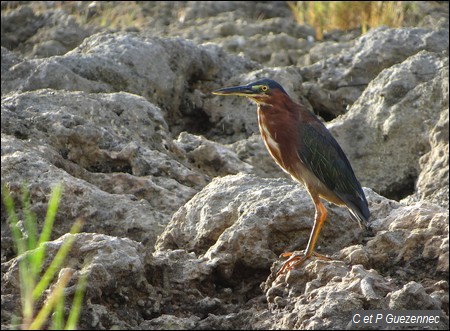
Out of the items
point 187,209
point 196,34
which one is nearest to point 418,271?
point 187,209

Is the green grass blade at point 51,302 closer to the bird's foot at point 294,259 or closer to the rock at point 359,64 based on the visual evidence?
the bird's foot at point 294,259

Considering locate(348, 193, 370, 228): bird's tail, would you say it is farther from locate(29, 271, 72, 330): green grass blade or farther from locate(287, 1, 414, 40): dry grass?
locate(287, 1, 414, 40): dry grass

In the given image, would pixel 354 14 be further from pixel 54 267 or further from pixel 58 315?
pixel 58 315

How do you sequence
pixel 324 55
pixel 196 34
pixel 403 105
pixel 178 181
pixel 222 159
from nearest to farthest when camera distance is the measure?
1. pixel 178 181
2. pixel 222 159
3. pixel 403 105
4. pixel 324 55
5. pixel 196 34

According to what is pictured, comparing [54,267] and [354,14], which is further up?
[54,267]

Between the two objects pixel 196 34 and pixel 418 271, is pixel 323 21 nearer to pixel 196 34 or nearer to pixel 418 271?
pixel 196 34

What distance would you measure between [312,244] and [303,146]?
0.74m

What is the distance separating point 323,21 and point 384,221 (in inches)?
295

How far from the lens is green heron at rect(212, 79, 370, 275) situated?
203 inches

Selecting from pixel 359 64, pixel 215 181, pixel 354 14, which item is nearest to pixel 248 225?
pixel 215 181

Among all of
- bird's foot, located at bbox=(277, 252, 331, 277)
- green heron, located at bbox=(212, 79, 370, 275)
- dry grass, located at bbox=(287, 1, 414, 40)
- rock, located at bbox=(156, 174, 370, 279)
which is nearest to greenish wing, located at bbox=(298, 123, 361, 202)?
green heron, located at bbox=(212, 79, 370, 275)

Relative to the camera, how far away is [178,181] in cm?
618

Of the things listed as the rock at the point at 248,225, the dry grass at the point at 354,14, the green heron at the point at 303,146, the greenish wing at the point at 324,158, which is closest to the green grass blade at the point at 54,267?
the rock at the point at 248,225

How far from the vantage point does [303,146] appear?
17.5 feet
